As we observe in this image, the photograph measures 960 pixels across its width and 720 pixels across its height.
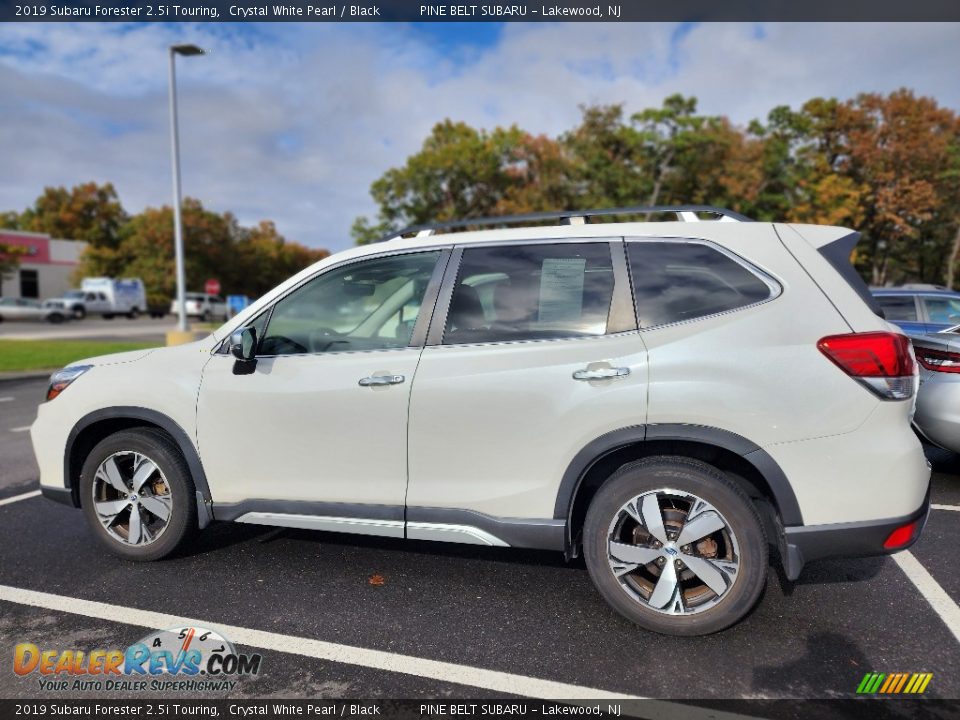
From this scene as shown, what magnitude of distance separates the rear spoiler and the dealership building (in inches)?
2362

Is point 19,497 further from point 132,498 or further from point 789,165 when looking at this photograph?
point 789,165

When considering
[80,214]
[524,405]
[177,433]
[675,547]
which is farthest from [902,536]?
[80,214]

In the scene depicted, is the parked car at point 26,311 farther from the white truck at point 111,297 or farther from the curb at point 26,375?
the curb at point 26,375

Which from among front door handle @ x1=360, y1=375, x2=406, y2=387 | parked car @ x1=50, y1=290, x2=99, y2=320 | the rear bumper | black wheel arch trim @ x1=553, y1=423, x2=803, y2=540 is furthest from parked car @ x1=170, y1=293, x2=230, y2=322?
the rear bumper

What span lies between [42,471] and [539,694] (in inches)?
124

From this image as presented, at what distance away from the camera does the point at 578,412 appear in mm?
2850

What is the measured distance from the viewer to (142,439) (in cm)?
362

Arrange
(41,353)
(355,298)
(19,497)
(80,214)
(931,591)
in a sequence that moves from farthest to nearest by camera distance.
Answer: (80,214)
(41,353)
(19,497)
(355,298)
(931,591)

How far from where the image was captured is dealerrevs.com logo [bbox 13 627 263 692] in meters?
2.55

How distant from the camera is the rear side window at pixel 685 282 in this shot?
2848 millimetres

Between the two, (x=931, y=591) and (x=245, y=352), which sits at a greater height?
(x=245, y=352)

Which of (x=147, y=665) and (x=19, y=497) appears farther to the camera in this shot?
(x=19, y=497)

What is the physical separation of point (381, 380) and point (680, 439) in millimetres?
1379

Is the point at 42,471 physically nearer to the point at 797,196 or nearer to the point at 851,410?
the point at 851,410
